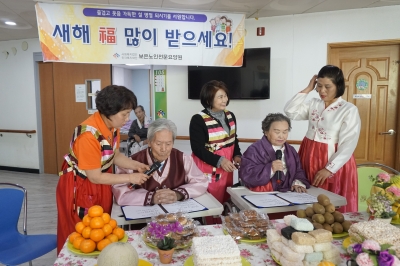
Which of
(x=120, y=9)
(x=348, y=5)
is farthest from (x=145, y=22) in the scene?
(x=348, y=5)

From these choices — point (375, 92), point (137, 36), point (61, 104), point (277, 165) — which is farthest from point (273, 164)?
point (61, 104)

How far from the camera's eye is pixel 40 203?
444cm

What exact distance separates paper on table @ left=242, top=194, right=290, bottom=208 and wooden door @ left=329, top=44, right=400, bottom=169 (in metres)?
2.88

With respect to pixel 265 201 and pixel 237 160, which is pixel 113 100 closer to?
pixel 265 201

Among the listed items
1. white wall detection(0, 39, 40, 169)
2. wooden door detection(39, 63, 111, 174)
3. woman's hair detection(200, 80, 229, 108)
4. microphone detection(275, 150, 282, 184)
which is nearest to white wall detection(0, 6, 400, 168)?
wooden door detection(39, 63, 111, 174)

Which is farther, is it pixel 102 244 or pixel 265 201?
pixel 265 201

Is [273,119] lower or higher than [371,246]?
higher

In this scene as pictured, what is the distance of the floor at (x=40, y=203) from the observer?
11.2 ft

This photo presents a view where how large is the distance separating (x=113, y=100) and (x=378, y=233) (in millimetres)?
1371

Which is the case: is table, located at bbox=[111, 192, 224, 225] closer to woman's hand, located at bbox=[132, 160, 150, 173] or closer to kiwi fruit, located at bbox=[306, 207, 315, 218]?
woman's hand, located at bbox=[132, 160, 150, 173]

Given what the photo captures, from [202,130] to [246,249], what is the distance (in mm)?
1385

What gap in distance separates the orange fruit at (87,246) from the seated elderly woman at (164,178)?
0.57 metres

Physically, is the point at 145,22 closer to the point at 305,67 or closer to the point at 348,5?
the point at 305,67

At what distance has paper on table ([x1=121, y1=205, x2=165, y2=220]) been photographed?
63.6 inches
